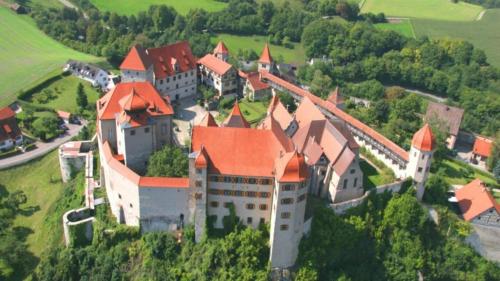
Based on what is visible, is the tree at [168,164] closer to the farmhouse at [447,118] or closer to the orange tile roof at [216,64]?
the orange tile roof at [216,64]

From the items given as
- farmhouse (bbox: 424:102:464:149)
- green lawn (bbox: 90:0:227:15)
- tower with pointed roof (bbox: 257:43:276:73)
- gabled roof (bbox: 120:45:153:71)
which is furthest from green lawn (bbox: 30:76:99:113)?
farmhouse (bbox: 424:102:464:149)

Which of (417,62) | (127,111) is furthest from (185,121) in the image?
(417,62)

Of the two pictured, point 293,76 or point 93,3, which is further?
point 93,3

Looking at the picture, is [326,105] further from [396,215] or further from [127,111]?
[127,111]

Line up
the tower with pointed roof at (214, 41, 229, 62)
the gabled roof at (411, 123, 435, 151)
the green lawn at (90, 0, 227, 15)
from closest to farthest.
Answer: the gabled roof at (411, 123, 435, 151) → the tower with pointed roof at (214, 41, 229, 62) → the green lawn at (90, 0, 227, 15)

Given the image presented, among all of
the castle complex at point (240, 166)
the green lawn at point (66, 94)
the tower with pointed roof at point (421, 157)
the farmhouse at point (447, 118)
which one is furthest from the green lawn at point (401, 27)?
the tower with pointed roof at point (421, 157)

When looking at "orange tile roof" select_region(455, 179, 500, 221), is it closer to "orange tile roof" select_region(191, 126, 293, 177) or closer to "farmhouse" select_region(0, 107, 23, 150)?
"orange tile roof" select_region(191, 126, 293, 177)

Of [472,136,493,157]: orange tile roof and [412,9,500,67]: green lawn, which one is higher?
[412,9,500,67]: green lawn
